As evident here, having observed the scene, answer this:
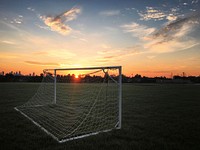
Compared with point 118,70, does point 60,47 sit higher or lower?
higher

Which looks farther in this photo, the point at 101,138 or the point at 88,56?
the point at 88,56

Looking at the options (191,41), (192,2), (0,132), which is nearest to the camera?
(0,132)

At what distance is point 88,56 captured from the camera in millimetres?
17859

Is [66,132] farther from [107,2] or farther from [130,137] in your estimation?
[107,2]

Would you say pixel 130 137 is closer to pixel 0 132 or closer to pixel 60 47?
pixel 0 132

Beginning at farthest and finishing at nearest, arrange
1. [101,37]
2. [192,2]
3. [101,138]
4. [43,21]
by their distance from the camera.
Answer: [101,37], [43,21], [192,2], [101,138]

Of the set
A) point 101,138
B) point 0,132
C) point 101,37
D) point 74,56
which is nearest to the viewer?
point 101,138

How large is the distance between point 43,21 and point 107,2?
16.1 ft

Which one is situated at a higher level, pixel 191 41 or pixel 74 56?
pixel 191 41

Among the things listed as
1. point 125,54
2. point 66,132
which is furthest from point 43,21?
point 66,132

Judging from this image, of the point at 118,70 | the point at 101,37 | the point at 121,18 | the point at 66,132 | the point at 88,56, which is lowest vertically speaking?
the point at 66,132

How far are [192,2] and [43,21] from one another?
993 centimetres

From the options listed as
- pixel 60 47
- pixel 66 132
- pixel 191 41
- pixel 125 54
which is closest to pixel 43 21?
pixel 60 47

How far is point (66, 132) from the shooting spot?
5.45 meters
